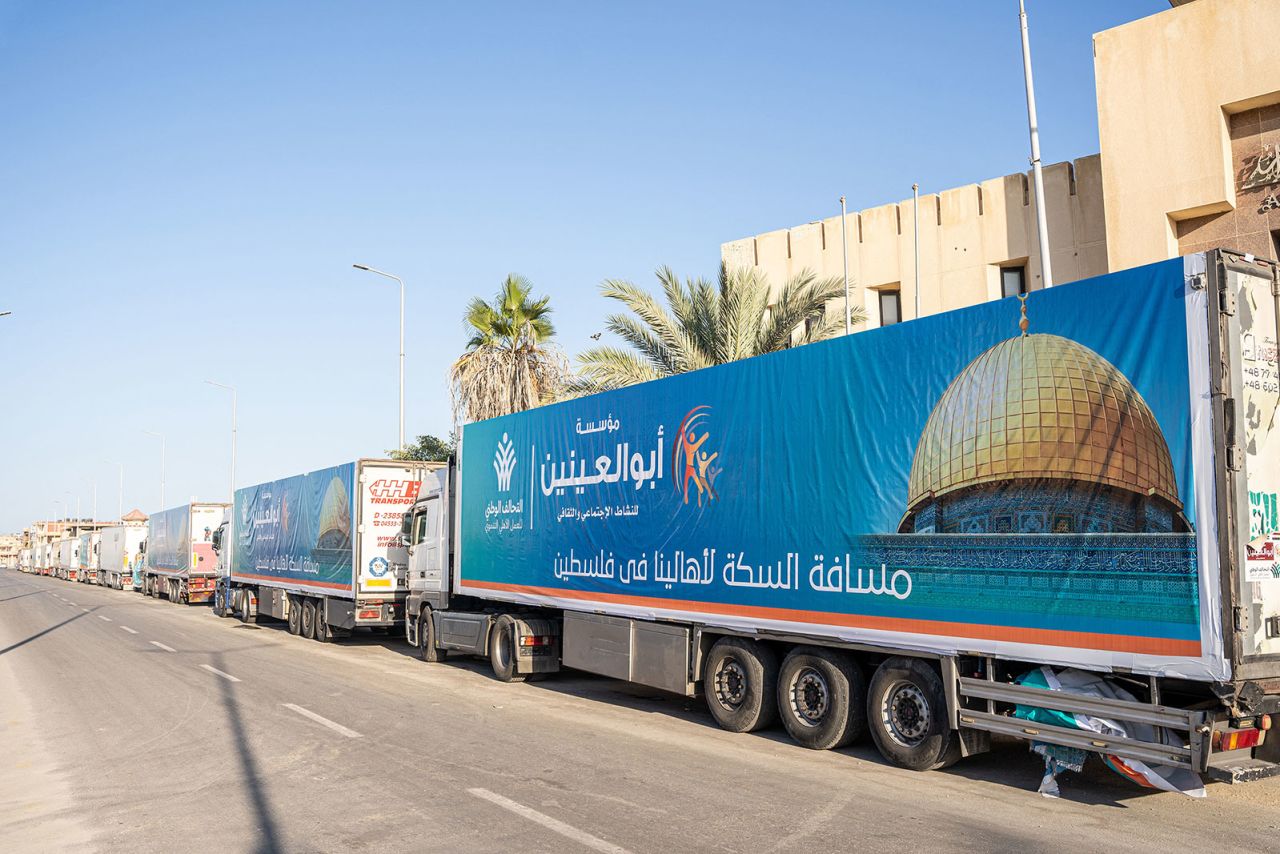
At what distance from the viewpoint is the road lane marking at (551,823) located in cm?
632

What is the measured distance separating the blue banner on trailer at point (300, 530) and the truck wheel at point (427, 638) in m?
2.75

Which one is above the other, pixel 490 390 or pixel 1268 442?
pixel 490 390

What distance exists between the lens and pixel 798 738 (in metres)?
9.77

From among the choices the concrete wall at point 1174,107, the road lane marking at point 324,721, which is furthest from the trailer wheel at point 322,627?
the concrete wall at point 1174,107

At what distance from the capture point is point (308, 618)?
81.0ft

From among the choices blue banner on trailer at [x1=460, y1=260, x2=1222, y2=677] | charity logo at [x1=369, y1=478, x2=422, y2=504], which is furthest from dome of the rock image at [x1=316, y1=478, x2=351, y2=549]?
blue banner on trailer at [x1=460, y1=260, x2=1222, y2=677]

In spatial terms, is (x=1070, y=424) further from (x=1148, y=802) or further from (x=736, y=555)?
(x=736, y=555)

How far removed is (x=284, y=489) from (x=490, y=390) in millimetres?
6098

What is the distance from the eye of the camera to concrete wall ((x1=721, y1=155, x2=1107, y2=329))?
21391mm

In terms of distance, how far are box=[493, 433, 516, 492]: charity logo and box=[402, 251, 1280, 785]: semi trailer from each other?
3.44 meters

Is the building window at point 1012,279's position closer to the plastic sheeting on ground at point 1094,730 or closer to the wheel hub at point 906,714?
the wheel hub at point 906,714

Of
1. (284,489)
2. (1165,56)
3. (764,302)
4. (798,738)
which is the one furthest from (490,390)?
(798,738)

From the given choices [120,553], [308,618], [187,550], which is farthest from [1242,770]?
[120,553]

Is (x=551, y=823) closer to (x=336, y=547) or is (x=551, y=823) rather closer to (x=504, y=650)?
(x=504, y=650)
